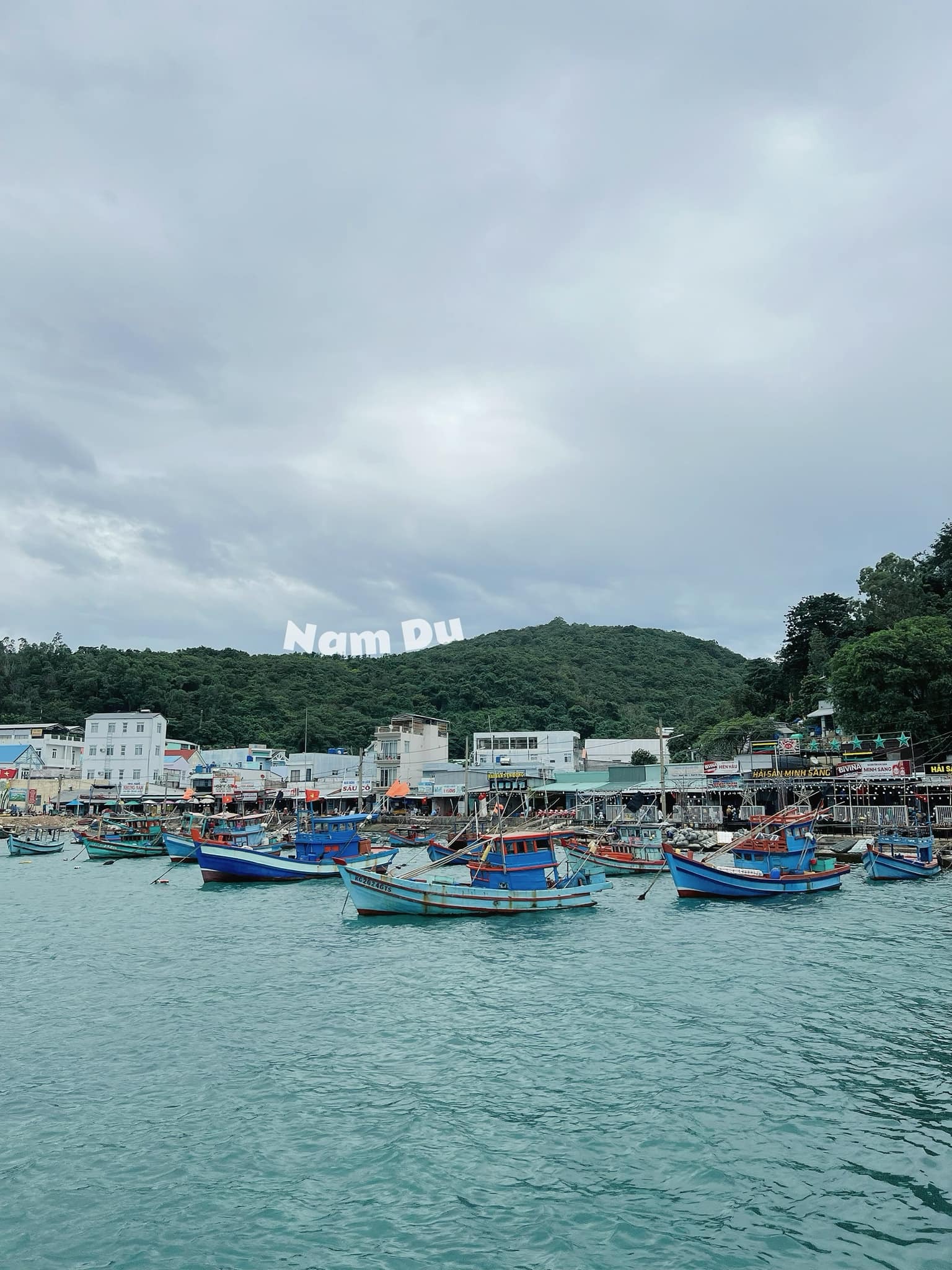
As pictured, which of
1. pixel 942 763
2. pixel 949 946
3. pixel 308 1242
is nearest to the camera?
pixel 308 1242

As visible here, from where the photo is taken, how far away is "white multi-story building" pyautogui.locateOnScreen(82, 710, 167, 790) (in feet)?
298

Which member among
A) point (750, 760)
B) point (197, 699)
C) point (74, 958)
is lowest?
point (74, 958)

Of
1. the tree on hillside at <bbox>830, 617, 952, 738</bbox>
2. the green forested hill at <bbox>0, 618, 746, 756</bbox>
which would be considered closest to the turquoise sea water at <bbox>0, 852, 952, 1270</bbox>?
the tree on hillside at <bbox>830, 617, 952, 738</bbox>

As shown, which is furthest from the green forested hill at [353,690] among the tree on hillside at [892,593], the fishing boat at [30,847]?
the fishing boat at [30,847]

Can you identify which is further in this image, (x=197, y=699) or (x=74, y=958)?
(x=197, y=699)

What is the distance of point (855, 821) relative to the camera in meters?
54.9

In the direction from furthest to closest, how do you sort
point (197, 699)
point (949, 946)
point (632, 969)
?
point (197, 699) < point (949, 946) < point (632, 969)

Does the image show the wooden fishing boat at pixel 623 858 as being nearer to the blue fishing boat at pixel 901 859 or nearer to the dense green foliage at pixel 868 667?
the blue fishing boat at pixel 901 859

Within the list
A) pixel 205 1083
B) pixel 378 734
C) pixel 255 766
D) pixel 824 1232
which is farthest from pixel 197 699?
pixel 824 1232

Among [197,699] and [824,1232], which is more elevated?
[197,699]

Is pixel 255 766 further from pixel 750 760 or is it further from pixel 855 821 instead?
pixel 855 821

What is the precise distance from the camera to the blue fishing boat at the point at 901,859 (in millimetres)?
40625

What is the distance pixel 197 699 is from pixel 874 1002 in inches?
4282

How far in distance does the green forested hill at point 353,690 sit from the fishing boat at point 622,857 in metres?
53.4
